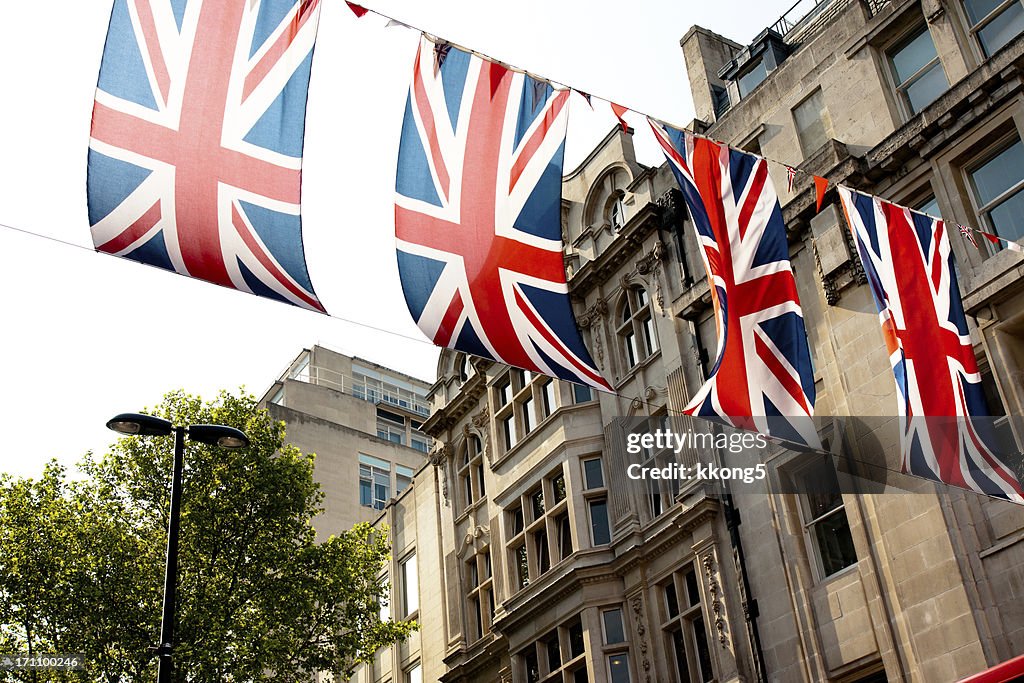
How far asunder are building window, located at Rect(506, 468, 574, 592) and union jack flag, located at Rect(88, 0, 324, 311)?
16.5m

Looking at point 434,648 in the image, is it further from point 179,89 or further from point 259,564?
point 179,89

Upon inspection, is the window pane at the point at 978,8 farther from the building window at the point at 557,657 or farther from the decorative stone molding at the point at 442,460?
the decorative stone molding at the point at 442,460

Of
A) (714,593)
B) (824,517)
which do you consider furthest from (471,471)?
(824,517)

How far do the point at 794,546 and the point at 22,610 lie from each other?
775 inches

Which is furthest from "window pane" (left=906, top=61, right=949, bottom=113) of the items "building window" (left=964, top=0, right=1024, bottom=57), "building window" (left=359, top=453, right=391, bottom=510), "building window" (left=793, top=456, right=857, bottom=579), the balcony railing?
the balcony railing

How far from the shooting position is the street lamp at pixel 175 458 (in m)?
16.3

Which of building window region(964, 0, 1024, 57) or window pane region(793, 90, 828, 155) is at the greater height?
window pane region(793, 90, 828, 155)

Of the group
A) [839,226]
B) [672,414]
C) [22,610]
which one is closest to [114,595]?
[22,610]

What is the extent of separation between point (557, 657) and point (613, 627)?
2093mm

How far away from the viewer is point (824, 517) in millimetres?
20969

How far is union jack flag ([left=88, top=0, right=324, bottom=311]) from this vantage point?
1119cm

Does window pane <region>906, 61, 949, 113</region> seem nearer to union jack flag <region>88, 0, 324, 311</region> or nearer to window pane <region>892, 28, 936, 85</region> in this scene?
window pane <region>892, 28, 936, 85</region>

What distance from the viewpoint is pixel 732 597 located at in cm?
2219

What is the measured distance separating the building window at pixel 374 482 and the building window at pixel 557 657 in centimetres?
2914
